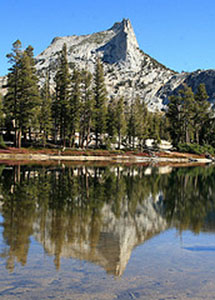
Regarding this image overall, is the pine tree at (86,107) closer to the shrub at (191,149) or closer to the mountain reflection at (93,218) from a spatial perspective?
the shrub at (191,149)

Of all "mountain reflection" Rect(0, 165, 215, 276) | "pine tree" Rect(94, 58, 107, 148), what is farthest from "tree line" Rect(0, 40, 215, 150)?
"mountain reflection" Rect(0, 165, 215, 276)

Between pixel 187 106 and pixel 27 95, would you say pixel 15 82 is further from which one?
pixel 187 106

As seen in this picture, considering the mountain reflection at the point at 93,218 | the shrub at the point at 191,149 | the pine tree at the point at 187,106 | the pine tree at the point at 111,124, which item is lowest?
the mountain reflection at the point at 93,218

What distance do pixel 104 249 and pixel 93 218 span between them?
364 centimetres

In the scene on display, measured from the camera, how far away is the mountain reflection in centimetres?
789

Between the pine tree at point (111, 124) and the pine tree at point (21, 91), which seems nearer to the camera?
the pine tree at point (21, 91)

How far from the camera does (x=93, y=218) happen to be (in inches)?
460

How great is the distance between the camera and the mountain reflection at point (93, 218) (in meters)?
7.89

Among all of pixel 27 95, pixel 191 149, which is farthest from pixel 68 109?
pixel 191 149

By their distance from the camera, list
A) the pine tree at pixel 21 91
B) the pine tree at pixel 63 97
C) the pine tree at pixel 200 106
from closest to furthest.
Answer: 1. the pine tree at pixel 21 91
2. the pine tree at pixel 63 97
3. the pine tree at pixel 200 106

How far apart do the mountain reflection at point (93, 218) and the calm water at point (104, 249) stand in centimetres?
→ 2

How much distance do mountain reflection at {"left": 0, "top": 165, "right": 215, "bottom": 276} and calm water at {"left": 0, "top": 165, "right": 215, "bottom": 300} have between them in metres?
0.02

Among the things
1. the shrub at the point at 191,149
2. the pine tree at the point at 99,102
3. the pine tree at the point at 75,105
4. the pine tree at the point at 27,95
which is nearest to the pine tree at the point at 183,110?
the shrub at the point at 191,149

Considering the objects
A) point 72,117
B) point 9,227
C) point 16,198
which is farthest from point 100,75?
point 9,227
